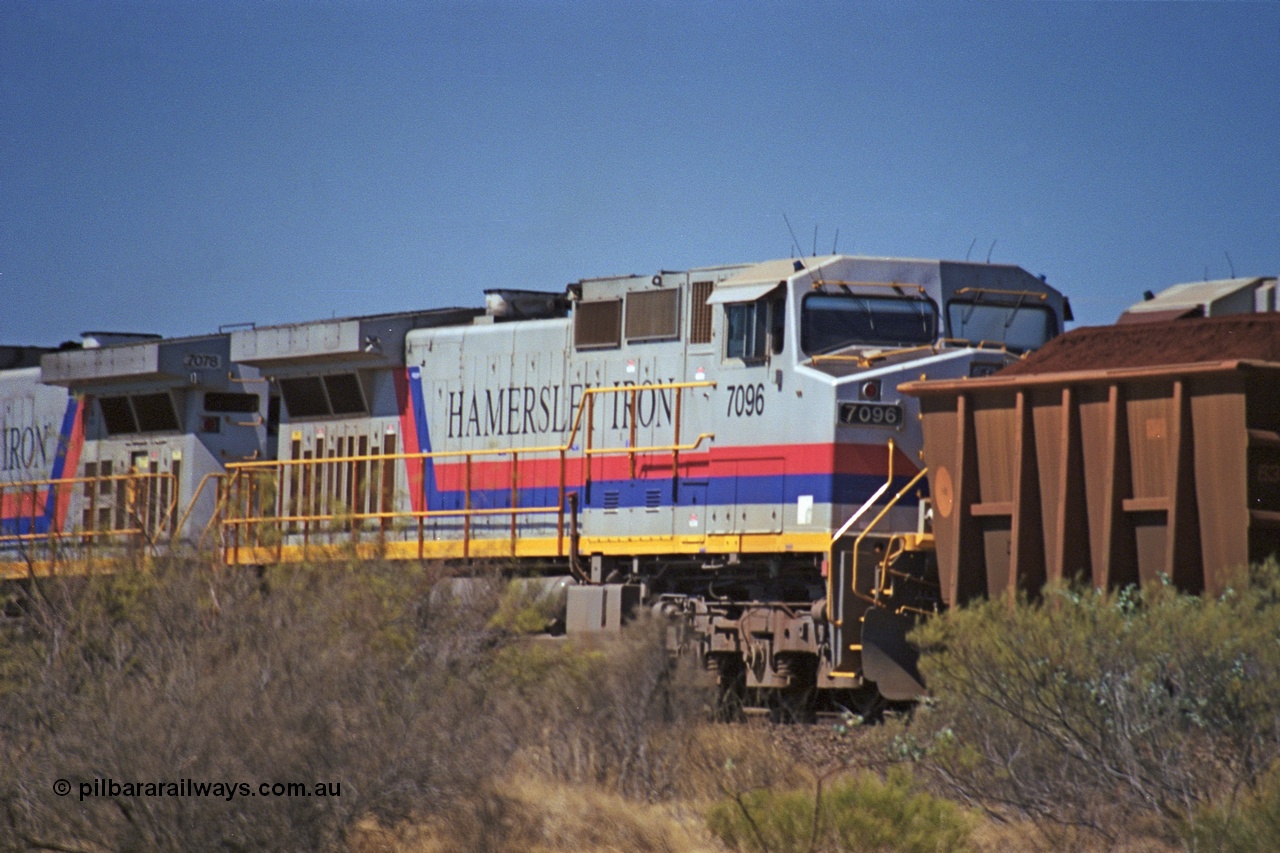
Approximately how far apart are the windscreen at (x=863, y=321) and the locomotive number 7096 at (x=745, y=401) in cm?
59

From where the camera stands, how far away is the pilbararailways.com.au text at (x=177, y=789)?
9398mm

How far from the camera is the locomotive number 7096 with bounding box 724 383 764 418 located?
1537 centimetres

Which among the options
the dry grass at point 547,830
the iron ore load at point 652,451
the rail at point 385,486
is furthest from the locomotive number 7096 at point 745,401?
the dry grass at point 547,830

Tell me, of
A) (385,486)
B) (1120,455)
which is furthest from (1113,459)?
(385,486)

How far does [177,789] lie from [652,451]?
24.6 feet

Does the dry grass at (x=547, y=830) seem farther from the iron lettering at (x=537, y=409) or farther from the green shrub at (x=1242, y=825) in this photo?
the iron lettering at (x=537, y=409)

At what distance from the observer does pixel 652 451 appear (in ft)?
53.2

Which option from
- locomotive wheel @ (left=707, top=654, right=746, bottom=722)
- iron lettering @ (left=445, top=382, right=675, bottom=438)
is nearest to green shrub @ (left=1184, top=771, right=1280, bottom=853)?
locomotive wheel @ (left=707, top=654, right=746, bottom=722)

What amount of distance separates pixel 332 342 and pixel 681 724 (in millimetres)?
7558

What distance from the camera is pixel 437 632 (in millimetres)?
13531

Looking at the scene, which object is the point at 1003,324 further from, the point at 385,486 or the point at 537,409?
the point at 385,486

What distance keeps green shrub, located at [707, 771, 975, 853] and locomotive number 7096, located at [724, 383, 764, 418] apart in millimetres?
5548

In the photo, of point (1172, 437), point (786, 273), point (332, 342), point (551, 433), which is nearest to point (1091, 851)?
point (1172, 437)

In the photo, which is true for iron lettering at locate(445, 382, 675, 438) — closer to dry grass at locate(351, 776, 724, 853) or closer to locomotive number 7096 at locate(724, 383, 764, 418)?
locomotive number 7096 at locate(724, 383, 764, 418)
